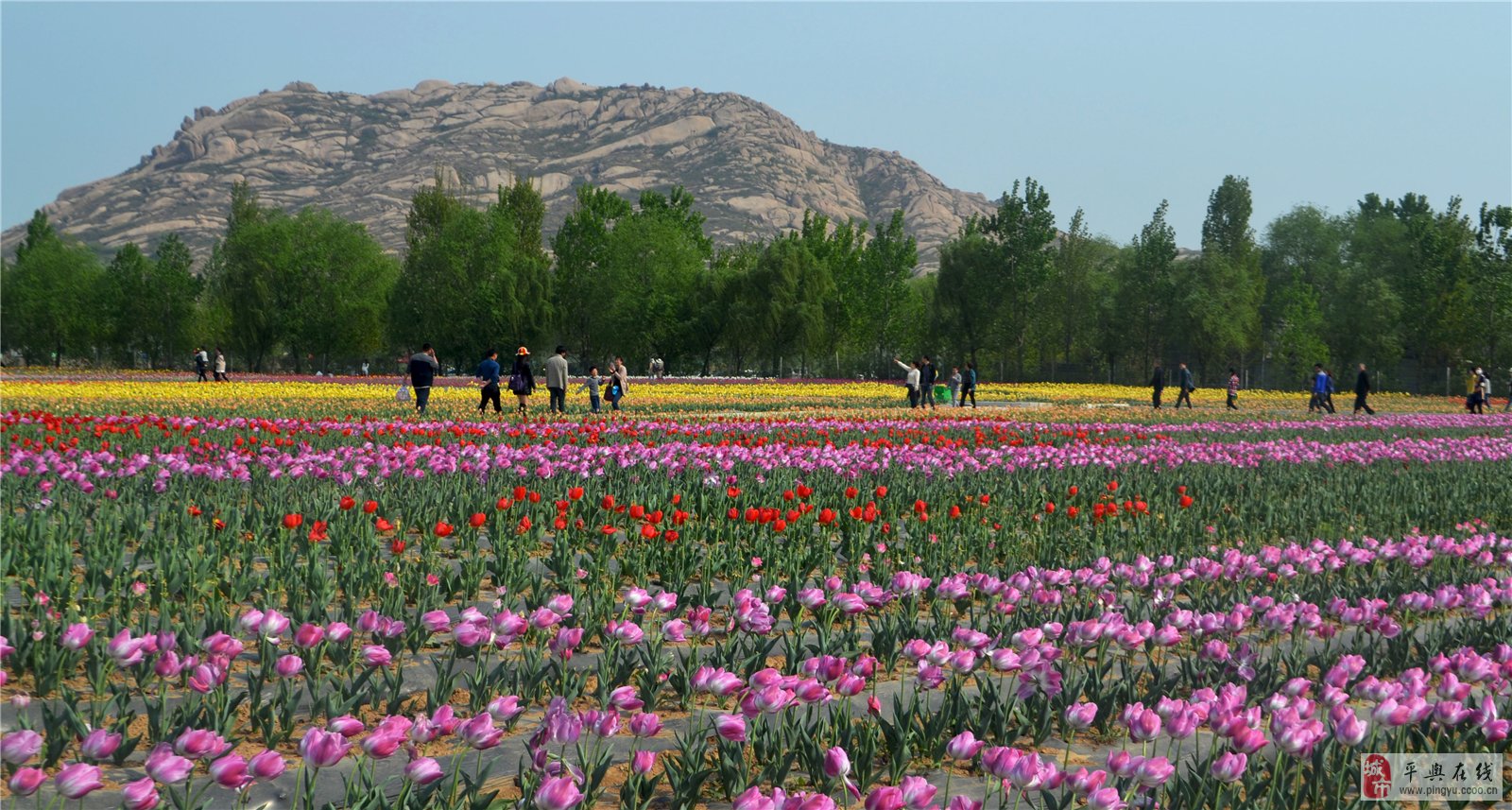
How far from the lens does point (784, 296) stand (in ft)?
203

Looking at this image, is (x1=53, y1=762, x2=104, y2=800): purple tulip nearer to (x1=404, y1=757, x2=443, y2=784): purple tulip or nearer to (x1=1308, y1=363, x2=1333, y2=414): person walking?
(x1=404, y1=757, x2=443, y2=784): purple tulip

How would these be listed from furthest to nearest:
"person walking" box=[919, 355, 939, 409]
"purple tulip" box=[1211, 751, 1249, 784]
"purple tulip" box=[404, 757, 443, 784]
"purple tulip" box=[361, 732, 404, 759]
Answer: "person walking" box=[919, 355, 939, 409]
"purple tulip" box=[1211, 751, 1249, 784]
"purple tulip" box=[361, 732, 404, 759]
"purple tulip" box=[404, 757, 443, 784]

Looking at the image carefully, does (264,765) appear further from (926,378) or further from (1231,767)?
(926,378)

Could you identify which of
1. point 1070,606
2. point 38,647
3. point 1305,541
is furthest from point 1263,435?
point 38,647

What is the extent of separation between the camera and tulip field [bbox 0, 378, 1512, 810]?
129 inches

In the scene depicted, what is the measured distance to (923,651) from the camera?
3977 millimetres

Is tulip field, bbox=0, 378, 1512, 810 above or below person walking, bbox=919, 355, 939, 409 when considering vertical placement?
below

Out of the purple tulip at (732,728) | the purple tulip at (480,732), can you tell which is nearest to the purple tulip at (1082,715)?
the purple tulip at (732,728)

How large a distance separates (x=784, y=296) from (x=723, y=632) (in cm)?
5708

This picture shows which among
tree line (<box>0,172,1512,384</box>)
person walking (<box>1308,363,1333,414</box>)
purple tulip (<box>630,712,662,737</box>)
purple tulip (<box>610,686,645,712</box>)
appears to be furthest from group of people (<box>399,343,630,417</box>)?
tree line (<box>0,172,1512,384</box>)

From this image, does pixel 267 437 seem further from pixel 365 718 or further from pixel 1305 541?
pixel 1305 541

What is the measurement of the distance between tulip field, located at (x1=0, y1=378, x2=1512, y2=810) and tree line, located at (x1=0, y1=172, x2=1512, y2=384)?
5258cm

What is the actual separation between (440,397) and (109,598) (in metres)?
26.9

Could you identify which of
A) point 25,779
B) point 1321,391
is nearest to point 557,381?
point 25,779
